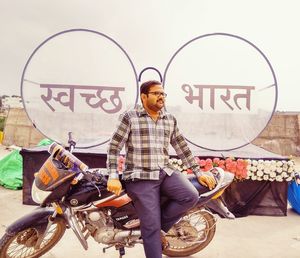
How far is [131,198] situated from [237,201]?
2509 mm

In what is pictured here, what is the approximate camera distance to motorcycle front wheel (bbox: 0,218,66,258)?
9.11 ft

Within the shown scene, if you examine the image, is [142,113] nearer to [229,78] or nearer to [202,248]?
[202,248]

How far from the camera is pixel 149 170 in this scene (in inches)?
102

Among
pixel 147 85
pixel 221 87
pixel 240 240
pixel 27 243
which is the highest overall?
pixel 221 87

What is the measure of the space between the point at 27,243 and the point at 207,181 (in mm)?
1649

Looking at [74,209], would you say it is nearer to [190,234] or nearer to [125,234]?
[125,234]

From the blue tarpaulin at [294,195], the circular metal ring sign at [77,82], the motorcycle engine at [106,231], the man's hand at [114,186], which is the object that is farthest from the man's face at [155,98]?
the blue tarpaulin at [294,195]

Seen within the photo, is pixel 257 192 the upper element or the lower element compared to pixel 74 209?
lower

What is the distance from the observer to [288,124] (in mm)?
11500

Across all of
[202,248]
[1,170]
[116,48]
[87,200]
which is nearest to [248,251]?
[202,248]

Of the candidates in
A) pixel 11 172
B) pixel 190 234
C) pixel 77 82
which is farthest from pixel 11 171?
pixel 190 234

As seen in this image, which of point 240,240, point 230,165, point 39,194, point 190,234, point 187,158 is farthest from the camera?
point 230,165

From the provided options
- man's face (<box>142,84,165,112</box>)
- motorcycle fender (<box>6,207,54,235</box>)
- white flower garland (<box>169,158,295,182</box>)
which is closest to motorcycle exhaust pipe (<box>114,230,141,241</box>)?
motorcycle fender (<box>6,207,54,235</box>)

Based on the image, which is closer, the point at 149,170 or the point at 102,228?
the point at 149,170
